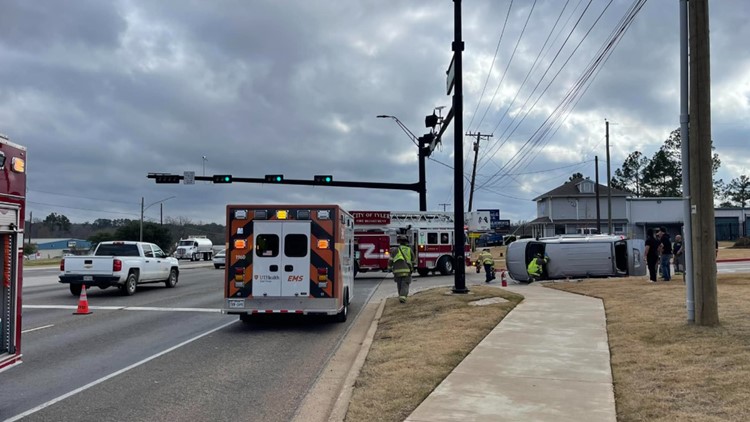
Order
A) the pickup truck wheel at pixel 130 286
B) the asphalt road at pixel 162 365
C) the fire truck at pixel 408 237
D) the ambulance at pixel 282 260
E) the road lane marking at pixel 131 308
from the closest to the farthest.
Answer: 1. the asphalt road at pixel 162 365
2. the ambulance at pixel 282 260
3. the road lane marking at pixel 131 308
4. the pickup truck wheel at pixel 130 286
5. the fire truck at pixel 408 237

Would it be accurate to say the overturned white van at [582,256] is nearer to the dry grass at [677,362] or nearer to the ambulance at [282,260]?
the dry grass at [677,362]

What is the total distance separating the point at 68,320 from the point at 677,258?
1842 centimetres

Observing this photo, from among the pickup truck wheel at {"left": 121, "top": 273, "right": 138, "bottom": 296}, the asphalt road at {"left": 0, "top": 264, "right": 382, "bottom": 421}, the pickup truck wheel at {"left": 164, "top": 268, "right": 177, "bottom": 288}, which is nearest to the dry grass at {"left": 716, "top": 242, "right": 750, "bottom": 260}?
the asphalt road at {"left": 0, "top": 264, "right": 382, "bottom": 421}

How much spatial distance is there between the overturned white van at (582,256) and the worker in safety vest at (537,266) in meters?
0.16

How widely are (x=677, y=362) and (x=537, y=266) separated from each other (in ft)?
49.7

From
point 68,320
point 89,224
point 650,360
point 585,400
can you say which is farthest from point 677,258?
point 89,224

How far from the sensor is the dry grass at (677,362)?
544cm

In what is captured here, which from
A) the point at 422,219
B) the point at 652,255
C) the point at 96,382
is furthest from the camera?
the point at 422,219

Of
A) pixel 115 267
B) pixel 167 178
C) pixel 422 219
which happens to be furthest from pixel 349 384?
pixel 167 178

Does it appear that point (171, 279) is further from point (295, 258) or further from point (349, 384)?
point (349, 384)

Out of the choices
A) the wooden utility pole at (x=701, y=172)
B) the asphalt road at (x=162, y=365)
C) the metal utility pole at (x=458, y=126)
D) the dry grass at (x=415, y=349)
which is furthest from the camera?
the metal utility pole at (x=458, y=126)

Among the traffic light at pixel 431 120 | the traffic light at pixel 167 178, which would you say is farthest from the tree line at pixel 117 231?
the traffic light at pixel 431 120

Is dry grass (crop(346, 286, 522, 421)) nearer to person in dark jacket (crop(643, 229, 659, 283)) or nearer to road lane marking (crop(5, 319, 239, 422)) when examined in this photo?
road lane marking (crop(5, 319, 239, 422))

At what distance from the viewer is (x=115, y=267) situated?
18.6m
